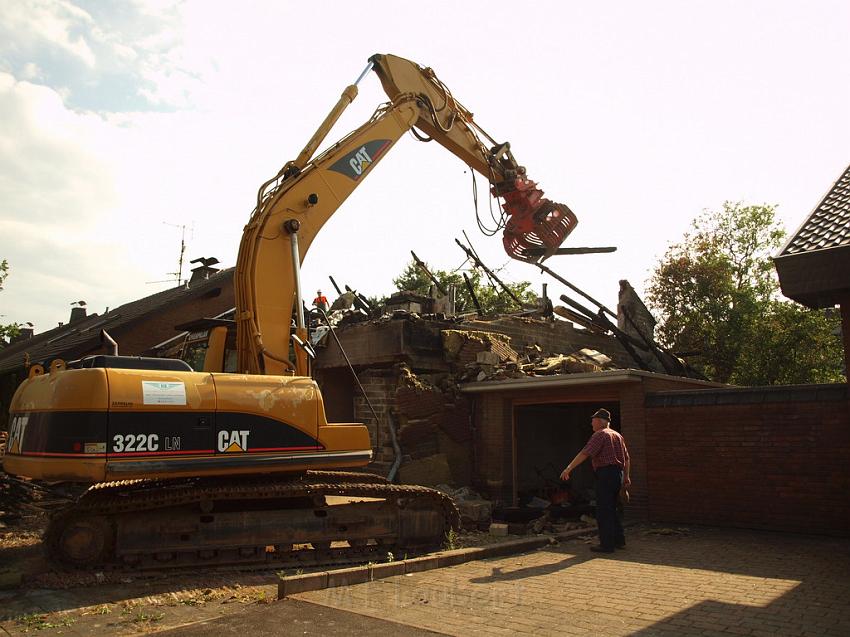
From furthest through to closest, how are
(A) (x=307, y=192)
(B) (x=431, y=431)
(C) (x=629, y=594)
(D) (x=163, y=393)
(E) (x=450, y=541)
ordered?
1. (B) (x=431, y=431)
2. (A) (x=307, y=192)
3. (E) (x=450, y=541)
4. (D) (x=163, y=393)
5. (C) (x=629, y=594)

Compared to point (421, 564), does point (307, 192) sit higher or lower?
higher

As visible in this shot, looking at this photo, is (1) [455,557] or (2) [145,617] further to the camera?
(1) [455,557]

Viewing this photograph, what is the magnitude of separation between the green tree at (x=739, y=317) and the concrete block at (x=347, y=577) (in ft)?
59.1

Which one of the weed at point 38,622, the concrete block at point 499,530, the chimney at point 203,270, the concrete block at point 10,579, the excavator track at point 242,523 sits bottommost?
the concrete block at point 499,530

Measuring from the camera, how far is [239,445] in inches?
270

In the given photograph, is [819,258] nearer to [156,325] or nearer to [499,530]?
[499,530]

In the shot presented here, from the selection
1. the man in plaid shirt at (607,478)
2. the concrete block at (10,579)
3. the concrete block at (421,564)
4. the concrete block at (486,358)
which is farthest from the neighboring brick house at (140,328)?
the man in plaid shirt at (607,478)

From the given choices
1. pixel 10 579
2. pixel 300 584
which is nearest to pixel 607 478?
pixel 300 584

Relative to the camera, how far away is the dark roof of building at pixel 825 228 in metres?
5.82

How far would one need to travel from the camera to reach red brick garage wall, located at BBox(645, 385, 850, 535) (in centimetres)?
902

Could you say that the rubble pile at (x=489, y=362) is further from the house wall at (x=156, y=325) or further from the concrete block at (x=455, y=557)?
the house wall at (x=156, y=325)

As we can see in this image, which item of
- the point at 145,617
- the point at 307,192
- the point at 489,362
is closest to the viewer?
the point at 145,617

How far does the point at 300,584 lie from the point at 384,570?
993 mm

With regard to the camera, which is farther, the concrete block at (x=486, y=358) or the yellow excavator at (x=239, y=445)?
the concrete block at (x=486, y=358)
